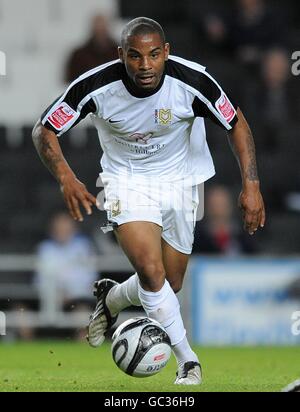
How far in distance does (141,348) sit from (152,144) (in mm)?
1335

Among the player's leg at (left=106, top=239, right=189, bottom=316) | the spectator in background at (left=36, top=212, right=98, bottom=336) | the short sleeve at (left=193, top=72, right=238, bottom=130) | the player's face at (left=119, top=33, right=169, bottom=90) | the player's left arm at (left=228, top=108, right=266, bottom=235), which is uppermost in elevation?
the player's face at (left=119, top=33, right=169, bottom=90)

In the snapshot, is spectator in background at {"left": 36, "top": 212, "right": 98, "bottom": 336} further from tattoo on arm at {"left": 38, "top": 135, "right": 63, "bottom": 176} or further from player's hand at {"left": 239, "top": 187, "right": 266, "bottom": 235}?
player's hand at {"left": 239, "top": 187, "right": 266, "bottom": 235}

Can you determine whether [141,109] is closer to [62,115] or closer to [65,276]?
[62,115]

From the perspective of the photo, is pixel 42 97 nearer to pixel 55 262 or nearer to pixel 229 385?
pixel 55 262

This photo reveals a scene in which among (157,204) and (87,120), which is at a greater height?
(157,204)

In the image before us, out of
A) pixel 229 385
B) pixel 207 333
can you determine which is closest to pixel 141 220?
pixel 229 385

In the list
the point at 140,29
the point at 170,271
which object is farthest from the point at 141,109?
the point at 170,271

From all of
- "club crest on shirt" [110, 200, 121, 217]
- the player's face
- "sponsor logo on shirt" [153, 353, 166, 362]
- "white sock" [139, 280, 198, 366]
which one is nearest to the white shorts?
"club crest on shirt" [110, 200, 121, 217]

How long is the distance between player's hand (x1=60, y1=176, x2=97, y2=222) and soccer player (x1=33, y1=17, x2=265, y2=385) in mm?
127

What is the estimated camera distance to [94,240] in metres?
14.7

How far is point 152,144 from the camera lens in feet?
27.5

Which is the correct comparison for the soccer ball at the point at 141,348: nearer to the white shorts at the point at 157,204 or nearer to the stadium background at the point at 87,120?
the white shorts at the point at 157,204

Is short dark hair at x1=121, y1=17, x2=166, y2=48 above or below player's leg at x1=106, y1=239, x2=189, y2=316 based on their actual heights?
above

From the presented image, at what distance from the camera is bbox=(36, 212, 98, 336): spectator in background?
45.1 ft
